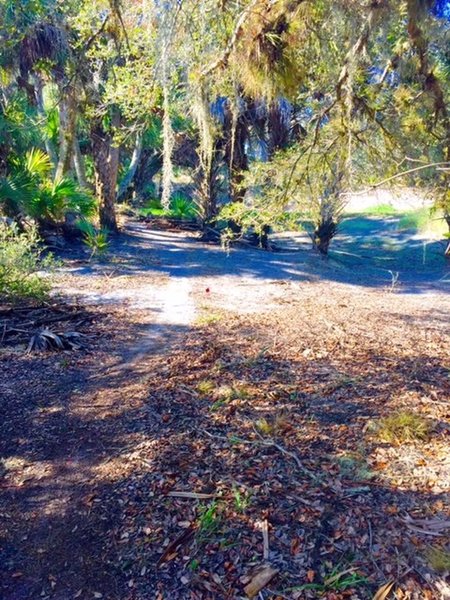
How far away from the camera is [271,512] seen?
2512 mm

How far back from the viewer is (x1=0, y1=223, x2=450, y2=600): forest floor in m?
2.19

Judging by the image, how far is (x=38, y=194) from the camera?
1114cm

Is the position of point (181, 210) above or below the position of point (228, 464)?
above

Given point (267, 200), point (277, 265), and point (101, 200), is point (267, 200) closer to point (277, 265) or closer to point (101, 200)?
point (277, 265)

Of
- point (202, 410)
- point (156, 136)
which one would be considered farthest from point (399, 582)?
point (156, 136)

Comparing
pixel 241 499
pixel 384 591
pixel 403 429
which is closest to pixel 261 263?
pixel 403 429

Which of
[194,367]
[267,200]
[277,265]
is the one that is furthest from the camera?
[277,265]

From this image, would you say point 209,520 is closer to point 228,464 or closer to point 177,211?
point 228,464

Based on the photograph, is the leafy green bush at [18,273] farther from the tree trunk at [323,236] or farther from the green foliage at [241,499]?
the tree trunk at [323,236]

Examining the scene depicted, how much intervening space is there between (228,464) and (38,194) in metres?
9.79

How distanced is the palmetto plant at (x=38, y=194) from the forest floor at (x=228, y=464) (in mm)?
5746

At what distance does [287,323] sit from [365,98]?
2752 mm

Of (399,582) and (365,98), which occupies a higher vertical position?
A: (365,98)

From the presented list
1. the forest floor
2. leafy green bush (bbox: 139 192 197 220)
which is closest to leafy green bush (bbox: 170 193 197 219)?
leafy green bush (bbox: 139 192 197 220)
